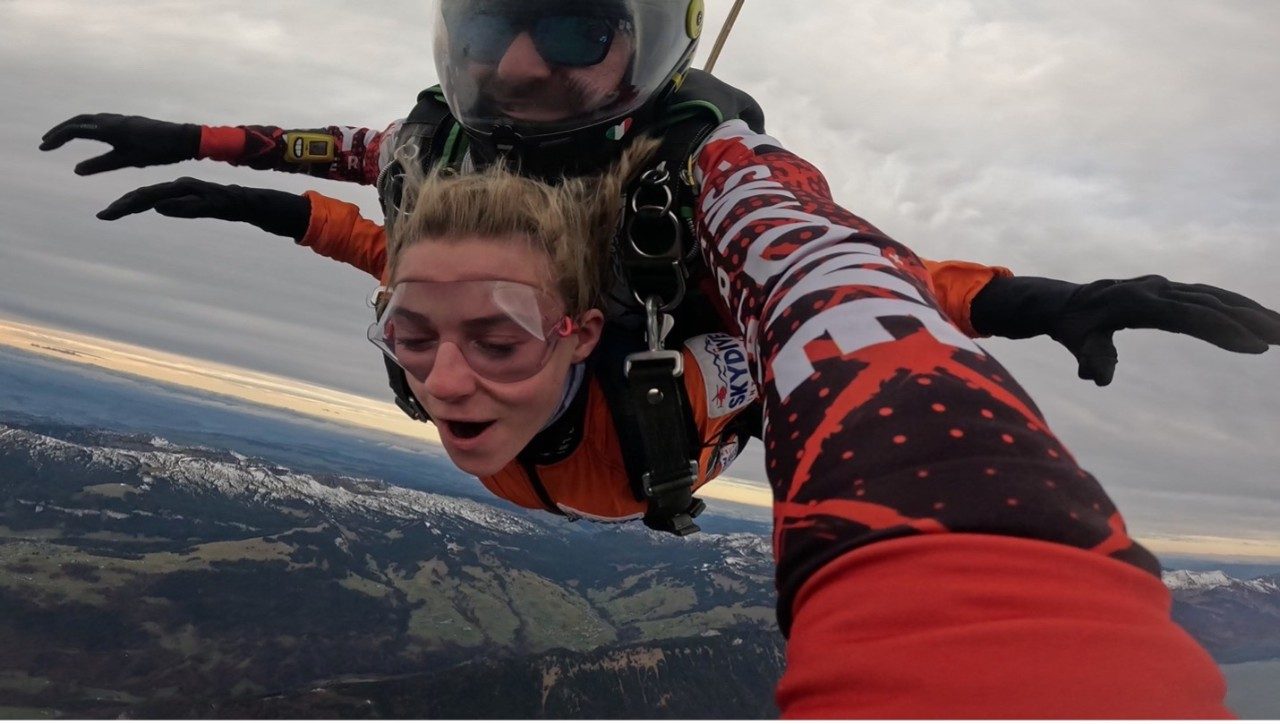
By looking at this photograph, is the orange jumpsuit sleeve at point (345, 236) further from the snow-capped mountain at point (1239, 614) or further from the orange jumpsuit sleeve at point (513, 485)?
the snow-capped mountain at point (1239, 614)

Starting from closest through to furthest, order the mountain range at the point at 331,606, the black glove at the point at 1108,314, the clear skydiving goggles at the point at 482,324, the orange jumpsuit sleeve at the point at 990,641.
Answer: the orange jumpsuit sleeve at the point at 990,641
the black glove at the point at 1108,314
the clear skydiving goggles at the point at 482,324
the mountain range at the point at 331,606

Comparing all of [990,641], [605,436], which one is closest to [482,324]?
[605,436]

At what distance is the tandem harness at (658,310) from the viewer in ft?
7.98

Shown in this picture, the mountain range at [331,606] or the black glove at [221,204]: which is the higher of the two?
the black glove at [221,204]

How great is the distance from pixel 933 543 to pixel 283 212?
4.13m

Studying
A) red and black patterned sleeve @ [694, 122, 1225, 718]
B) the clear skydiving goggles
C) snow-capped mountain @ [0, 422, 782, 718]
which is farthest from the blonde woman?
snow-capped mountain @ [0, 422, 782, 718]

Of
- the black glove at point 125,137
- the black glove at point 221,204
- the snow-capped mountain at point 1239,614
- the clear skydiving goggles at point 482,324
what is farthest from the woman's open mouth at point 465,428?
the snow-capped mountain at point 1239,614

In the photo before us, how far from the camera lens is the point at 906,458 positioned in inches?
38.1

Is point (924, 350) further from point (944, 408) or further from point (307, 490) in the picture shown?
point (307, 490)

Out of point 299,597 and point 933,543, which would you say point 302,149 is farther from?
point 299,597

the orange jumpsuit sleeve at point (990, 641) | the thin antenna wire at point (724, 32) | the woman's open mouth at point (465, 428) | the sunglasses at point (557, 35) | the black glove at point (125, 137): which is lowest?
the woman's open mouth at point (465, 428)

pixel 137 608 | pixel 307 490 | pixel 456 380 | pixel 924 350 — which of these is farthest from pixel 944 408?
pixel 307 490

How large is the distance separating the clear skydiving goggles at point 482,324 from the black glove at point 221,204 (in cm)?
208

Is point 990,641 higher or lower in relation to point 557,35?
lower
